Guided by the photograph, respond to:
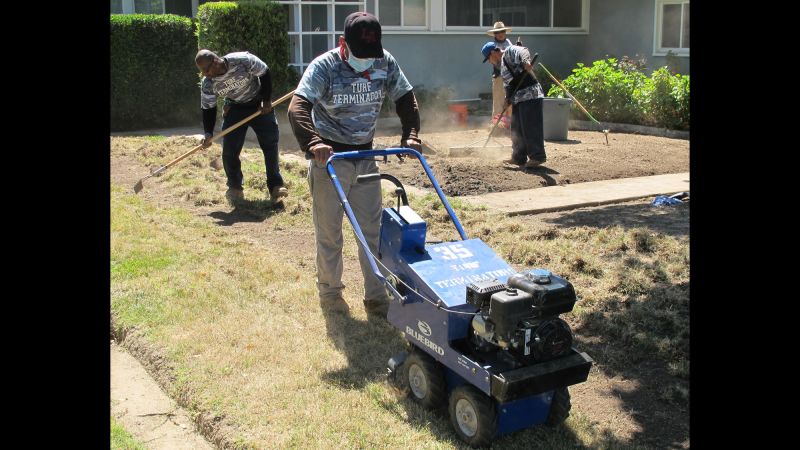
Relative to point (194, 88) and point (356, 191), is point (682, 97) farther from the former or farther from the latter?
point (356, 191)

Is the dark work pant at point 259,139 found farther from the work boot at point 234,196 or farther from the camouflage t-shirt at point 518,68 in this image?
the camouflage t-shirt at point 518,68

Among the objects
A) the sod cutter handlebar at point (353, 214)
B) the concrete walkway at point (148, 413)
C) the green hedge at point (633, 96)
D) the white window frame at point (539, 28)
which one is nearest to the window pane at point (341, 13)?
the white window frame at point (539, 28)

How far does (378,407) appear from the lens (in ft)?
14.5

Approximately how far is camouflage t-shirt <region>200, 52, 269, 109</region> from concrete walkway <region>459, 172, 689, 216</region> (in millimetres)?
2661

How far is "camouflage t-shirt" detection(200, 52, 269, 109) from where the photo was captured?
891cm

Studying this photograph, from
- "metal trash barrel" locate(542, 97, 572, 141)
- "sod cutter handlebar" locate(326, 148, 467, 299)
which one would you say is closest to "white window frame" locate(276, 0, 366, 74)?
"metal trash barrel" locate(542, 97, 572, 141)

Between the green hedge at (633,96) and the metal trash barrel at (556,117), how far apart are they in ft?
7.21

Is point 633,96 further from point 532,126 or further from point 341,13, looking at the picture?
point 341,13

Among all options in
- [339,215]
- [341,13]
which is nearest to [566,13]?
[341,13]

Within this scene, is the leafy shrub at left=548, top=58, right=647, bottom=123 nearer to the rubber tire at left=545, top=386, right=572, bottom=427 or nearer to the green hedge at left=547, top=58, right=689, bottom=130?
the green hedge at left=547, top=58, right=689, bottom=130

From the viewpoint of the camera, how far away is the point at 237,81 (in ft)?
29.5

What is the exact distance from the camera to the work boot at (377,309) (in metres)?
5.74
